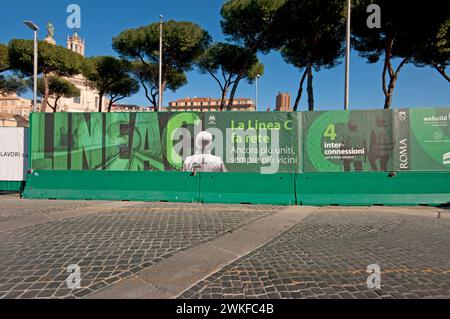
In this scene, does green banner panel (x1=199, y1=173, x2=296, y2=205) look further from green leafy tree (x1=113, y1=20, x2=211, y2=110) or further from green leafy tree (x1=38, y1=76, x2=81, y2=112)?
green leafy tree (x1=38, y1=76, x2=81, y2=112)

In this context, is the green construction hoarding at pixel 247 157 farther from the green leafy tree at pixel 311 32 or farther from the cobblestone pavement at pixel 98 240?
the green leafy tree at pixel 311 32

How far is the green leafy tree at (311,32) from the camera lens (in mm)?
15141

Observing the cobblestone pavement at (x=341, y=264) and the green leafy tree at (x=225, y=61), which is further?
the green leafy tree at (x=225, y=61)

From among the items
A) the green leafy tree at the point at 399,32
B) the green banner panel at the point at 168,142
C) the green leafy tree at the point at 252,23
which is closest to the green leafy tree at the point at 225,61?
the green leafy tree at the point at 252,23

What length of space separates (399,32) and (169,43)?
17.6 m

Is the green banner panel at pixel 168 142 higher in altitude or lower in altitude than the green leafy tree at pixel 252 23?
lower

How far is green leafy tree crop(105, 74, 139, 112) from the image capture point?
1218 inches

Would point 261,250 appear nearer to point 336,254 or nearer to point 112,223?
point 336,254

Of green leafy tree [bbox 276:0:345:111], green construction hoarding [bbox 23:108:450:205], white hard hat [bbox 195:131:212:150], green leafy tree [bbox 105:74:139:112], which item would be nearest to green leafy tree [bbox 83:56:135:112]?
green leafy tree [bbox 105:74:139:112]

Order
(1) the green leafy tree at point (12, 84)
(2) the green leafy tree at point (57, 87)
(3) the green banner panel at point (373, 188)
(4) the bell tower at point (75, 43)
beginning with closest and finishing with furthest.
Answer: (3) the green banner panel at point (373, 188) < (1) the green leafy tree at point (12, 84) < (2) the green leafy tree at point (57, 87) < (4) the bell tower at point (75, 43)

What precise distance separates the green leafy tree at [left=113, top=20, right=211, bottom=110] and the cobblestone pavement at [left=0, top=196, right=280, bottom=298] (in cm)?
1914

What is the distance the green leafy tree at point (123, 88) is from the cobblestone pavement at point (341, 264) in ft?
102

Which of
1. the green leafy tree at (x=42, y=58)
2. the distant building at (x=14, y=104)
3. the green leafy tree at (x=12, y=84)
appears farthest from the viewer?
the distant building at (x=14, y=104)

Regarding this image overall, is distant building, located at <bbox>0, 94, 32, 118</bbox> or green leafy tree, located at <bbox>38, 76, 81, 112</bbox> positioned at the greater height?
distant building, located at <bbox>0, 94, 32, 118</bbox>
